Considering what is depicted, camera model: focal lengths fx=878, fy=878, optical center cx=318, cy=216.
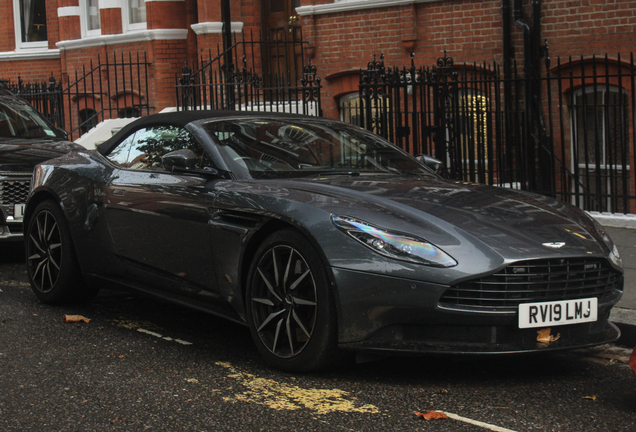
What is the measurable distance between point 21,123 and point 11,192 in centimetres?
185

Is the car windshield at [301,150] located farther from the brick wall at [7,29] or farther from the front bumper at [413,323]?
the brick wall at [7,29]

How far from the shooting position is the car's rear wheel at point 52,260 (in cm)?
642

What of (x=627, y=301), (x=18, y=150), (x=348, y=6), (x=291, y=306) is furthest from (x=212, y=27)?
(x=291, y=306)

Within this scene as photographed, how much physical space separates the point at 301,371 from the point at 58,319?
2.33m

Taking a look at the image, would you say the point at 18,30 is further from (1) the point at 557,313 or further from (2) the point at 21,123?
(1) the point at 557,313

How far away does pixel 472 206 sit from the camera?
4.79m

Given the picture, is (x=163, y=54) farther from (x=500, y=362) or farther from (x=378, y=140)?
(x=500, y=362)

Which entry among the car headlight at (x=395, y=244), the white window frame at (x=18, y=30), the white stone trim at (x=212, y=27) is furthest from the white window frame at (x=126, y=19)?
the car headlight at (x=395, y=244)

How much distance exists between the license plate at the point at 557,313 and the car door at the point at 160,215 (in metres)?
1.83

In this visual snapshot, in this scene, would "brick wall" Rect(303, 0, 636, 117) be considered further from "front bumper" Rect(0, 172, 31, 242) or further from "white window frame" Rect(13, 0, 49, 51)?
"white window frame" Rect(13, 0, 49, 51)

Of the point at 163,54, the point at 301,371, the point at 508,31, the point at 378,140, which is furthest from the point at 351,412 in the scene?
the point at 163,54

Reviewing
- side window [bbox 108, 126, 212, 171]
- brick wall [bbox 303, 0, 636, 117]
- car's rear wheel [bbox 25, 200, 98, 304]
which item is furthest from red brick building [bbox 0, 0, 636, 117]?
car's rear wheel [bbox 25, 200, 98, 304]

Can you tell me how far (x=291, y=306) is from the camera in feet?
15.2

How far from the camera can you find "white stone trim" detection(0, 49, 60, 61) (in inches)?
863
